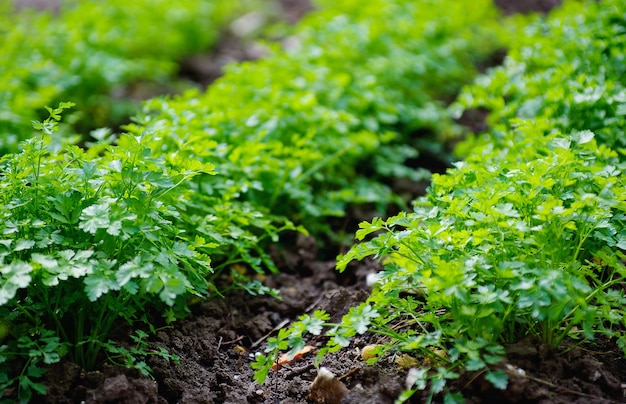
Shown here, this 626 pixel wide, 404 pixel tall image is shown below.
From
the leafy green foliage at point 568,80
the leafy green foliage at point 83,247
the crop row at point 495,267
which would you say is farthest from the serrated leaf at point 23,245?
the leafy green foliage at point 568,80

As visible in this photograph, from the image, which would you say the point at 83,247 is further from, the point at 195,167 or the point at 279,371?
the point at 279,371

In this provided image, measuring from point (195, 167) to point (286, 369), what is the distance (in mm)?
882

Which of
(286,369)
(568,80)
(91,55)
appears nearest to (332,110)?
(568,80)

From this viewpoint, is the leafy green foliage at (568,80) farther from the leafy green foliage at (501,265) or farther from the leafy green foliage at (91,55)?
the leafy green foliage at (91,55)

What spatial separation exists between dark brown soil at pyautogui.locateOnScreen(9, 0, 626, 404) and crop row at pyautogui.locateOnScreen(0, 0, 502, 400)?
0.31 ft

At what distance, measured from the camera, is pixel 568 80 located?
343 centimetres

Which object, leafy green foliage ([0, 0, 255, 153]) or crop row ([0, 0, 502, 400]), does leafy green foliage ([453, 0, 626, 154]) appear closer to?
crop row ([0, 0, 502, 400])

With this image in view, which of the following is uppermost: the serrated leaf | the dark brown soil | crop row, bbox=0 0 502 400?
the serrated leaf

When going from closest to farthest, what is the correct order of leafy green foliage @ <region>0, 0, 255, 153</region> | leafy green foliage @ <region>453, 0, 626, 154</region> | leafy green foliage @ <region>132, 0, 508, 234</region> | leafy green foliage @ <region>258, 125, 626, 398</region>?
leafy green foliage @ <region>258, 125, 626, 398</region>, leafy green foliage @ <region>453, 0, 626, 154</region>, leafy green foliage @ <region>132, 0, 508, 234</region>, leafy green foliage @ <region>0, 0, 255, 153</region>

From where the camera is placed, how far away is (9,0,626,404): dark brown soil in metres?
2.17

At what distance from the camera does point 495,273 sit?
2137 millimetres

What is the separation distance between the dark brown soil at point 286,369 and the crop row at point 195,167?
3.7 inches

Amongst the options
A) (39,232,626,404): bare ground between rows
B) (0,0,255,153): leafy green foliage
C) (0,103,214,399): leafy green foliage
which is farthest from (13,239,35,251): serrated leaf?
(0,0,255,153): leafy green foliage

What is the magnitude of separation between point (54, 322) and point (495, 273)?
1.55m
